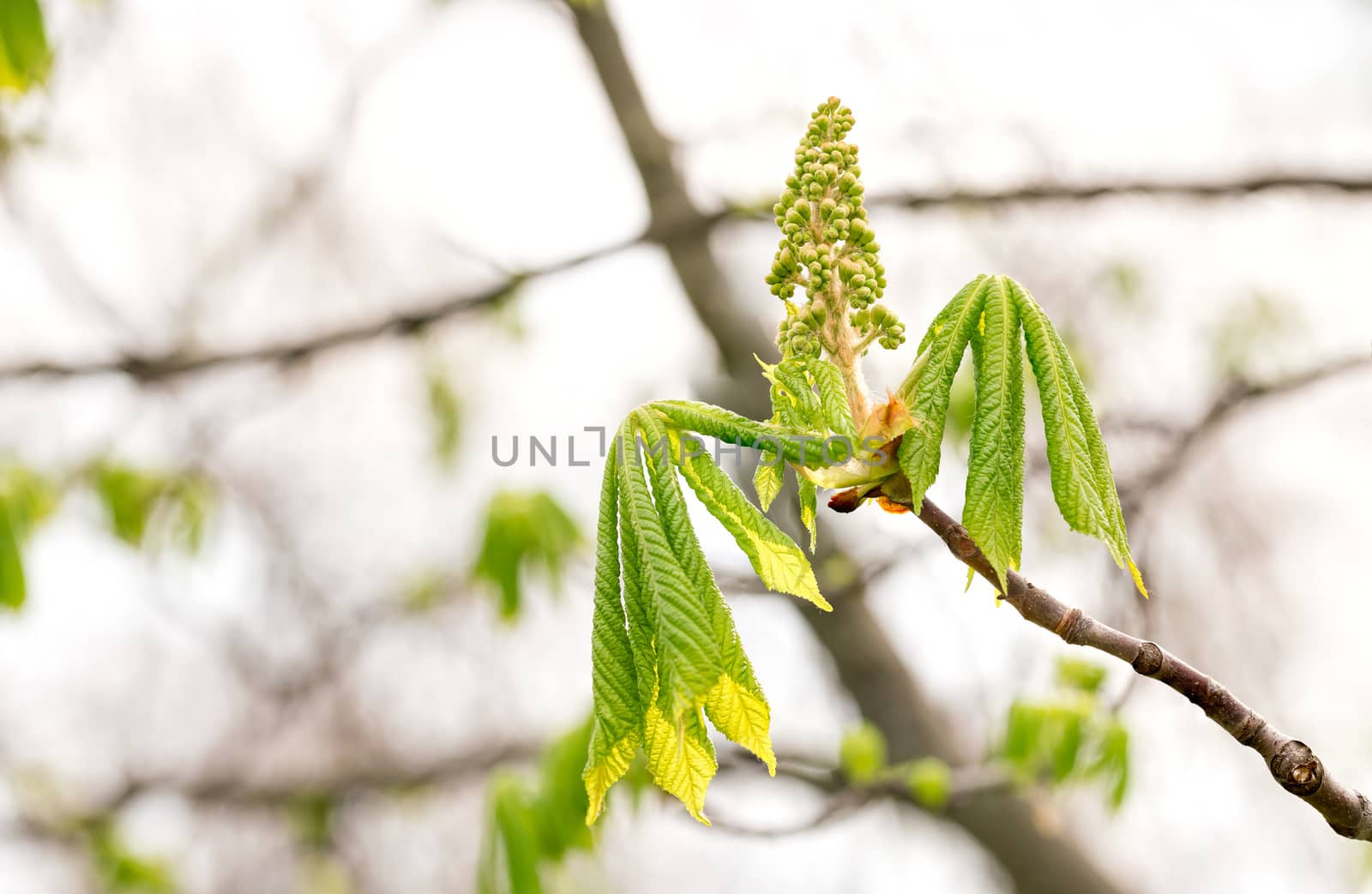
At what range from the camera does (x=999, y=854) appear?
2.74 m

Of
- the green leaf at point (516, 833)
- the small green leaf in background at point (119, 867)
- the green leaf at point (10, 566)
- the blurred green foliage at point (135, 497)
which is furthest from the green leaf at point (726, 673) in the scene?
the small green leaf in background at point (119, 867)

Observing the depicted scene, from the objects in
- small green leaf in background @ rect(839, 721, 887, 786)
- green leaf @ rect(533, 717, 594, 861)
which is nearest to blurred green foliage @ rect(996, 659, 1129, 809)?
small green leaf in background @ rect(839, 721, 887, 786)

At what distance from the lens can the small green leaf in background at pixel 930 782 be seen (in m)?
2.39

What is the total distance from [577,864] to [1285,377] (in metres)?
2.40

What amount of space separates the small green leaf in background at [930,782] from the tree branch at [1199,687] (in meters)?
1.90

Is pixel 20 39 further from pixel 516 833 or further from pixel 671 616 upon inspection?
pixel 516 833

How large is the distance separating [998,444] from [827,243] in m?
0.18

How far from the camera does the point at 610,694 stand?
1.92 ft

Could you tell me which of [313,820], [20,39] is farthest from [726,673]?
[313,820]

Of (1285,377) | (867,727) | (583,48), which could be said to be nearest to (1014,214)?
(1285,377)

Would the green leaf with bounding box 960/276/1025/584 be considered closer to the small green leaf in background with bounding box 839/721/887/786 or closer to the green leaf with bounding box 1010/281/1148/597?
the green leaf with bounding box 1010/281/1148/597

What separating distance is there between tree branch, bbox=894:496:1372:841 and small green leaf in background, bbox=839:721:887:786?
6.32 ft

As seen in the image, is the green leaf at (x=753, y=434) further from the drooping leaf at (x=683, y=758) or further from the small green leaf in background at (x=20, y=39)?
the small green leaf in background at (x=20, y=39)

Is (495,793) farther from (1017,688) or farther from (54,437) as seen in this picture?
(54,437)
